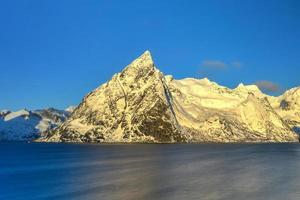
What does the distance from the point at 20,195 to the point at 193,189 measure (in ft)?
104

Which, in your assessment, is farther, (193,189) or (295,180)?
(295,180)

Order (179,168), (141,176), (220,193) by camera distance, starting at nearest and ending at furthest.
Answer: (220,193) → (141,176) → (179,168)

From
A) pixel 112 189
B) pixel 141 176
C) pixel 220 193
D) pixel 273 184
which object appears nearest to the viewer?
pixel 220 193

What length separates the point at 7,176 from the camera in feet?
445

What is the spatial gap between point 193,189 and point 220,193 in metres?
7.12

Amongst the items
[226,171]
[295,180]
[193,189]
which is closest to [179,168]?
[226,171]

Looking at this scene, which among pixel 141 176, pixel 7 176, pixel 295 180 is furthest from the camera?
pixel 7 176

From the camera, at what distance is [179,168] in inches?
5782

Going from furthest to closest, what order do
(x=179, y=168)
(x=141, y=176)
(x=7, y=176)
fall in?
(x=179, y=168) → (x=7, y=176) → (x=141, y=176)

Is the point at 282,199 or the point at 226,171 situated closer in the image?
the point at 282,199

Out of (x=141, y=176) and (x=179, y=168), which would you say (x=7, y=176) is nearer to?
(x=141, y=176)

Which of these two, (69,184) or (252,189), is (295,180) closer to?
(252,189)

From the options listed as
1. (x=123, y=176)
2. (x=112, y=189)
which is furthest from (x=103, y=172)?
(x=112, y=189)

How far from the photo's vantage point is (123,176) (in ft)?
406
